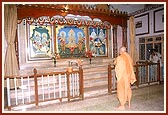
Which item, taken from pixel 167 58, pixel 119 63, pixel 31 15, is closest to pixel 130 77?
pixel 119 63

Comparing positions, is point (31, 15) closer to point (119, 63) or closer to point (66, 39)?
point (119, 63)

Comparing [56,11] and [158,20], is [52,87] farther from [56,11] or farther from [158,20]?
[158,20]

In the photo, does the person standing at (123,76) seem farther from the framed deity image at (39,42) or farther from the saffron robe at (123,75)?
the framed deity image at (39,42)

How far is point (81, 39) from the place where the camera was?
34.2 ft

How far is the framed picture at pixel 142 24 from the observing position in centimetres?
1059

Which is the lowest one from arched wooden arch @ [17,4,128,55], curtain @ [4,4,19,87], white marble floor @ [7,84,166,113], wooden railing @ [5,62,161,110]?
white marble floor @ [7,84,166,113]

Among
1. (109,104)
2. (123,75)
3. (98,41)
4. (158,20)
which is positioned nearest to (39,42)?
(98,41)

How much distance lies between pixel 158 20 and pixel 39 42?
20.1ft

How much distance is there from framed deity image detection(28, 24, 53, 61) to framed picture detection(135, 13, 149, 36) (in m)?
5.18

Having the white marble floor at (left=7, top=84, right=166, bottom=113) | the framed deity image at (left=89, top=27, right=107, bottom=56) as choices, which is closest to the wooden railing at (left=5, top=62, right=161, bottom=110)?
the white marble floor at (left=7, top=84, right=166, bottom=113)

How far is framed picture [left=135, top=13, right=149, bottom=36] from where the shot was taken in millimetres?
10586

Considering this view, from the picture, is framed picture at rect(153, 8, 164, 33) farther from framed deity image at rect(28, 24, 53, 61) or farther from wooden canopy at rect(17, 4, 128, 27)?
framed deity image at rect(28, 24, 53, 61)

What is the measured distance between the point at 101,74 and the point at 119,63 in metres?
3.61

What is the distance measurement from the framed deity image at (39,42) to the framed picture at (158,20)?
5.47 meters
